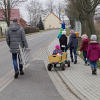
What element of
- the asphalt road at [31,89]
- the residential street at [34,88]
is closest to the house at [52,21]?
the residential street at [34,88]

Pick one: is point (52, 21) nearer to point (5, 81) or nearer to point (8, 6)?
point (8, 6)

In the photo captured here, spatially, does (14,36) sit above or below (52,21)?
below

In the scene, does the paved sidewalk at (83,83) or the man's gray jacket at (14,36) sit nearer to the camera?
the paved sidewalk at (83,83)

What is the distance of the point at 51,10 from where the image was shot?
106 meters

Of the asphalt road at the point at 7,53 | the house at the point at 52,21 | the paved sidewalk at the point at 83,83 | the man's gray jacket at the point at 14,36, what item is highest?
the house at the point at 52,21

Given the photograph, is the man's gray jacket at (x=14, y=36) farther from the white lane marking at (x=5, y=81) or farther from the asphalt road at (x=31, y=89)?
the asphalt road at (x=31, y=89)

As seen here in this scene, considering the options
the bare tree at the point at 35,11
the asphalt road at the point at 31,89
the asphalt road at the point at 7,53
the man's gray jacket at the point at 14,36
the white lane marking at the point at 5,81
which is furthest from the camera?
the bare tree at the point at 35,11

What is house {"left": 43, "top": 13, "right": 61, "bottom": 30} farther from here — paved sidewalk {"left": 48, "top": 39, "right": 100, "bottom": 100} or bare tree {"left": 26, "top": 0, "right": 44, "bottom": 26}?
paved sidewalk {"left": 48, "top": 39, "right": 100, "bottom": 100}

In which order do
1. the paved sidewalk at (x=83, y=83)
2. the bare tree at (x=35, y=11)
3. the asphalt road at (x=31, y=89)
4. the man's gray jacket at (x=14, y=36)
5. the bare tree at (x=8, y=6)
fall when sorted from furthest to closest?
the bare tree at (x=35, y=11)
the bare tree at (x=8, y=6)
the man's gray jacket at (x=14, y=36)
the paved sidewalk at (x=83, y=83)
the asphalt road at (x=31, y=89)

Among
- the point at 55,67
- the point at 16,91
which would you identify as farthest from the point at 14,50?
the point at 55,67

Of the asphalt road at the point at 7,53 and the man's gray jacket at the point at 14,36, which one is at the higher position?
the man's gray jacket at the point at 14,36

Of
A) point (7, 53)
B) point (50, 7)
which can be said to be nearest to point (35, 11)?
point (50, 7)

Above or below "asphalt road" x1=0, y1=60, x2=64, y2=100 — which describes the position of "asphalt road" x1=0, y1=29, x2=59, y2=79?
below

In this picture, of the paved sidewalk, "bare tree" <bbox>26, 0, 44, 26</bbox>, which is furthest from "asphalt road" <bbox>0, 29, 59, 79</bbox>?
"bare tree" <bbox>26, 0, 44, 26</bbox>
